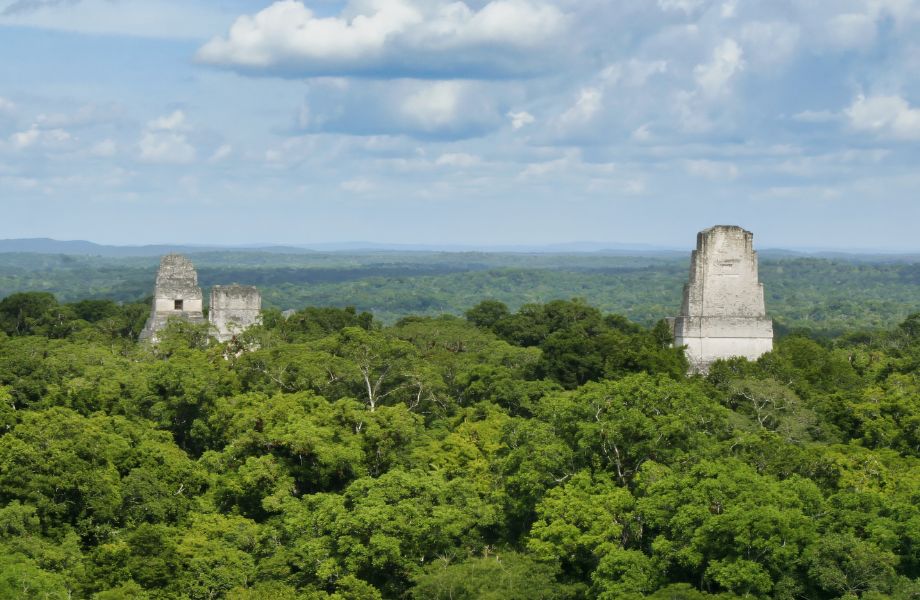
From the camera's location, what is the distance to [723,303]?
126 feet

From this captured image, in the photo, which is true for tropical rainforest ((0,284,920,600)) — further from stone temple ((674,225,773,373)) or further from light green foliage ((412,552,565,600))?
stone temple ((674,225,773,373))

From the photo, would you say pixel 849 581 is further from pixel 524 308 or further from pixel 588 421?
pixel 524 308

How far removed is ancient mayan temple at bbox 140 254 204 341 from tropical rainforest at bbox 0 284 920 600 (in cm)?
788

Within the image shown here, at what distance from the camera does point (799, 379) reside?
1433 inches

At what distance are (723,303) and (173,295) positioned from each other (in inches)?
715

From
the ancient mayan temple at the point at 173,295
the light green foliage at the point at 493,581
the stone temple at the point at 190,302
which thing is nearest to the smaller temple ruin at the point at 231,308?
the stone temple at the point at 190,302

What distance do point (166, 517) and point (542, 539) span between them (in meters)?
7.92

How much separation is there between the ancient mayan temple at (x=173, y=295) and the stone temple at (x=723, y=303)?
53.4 feet

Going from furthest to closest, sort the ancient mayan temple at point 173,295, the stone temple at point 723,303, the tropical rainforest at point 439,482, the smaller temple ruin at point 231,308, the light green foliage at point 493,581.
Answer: the smaller temple ruin at point 231,308, the ancient mayan temple at point 173,295, the stone temple at point 723,303, the light green foliage at point 493,581, the tropical rainforest at point 439,482


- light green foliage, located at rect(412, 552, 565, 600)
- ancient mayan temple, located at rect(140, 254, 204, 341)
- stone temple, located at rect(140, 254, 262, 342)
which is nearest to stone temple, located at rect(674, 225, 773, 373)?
stone temple, located at rect(140, 254, 262, 342)

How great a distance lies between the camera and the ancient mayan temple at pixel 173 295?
146 feet

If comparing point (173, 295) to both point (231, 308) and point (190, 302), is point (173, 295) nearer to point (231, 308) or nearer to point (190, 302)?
point (190, 302)

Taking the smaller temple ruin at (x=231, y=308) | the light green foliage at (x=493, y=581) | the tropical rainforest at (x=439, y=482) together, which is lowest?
the light green foliage at (x=493, y=581)

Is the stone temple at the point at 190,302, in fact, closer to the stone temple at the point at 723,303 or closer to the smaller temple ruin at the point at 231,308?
the smaller temple ruin at the point at 231,308
